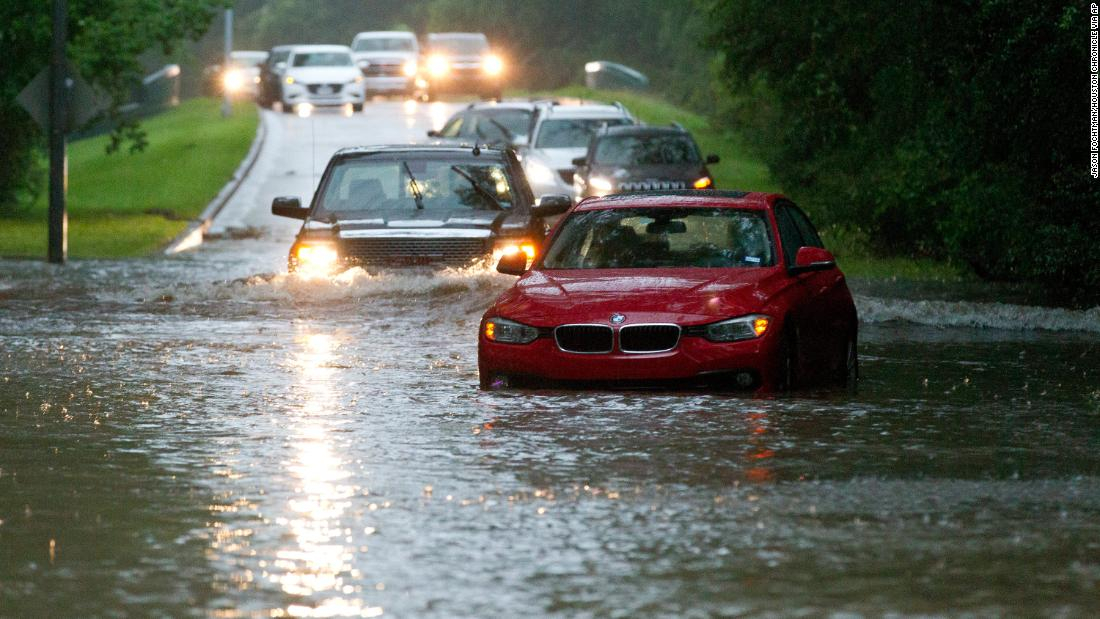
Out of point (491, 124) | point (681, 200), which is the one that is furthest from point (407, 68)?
point (681, 200)

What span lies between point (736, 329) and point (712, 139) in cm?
4335

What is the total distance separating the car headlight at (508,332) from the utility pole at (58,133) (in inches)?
548

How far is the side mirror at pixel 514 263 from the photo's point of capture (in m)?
13.7

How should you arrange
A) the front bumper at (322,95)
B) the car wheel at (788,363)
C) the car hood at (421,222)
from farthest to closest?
the front bumper at (322,95), the car hood at (421,222), the car wheel at (788,363)

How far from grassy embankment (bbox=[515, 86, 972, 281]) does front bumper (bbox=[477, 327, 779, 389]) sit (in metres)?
12.7

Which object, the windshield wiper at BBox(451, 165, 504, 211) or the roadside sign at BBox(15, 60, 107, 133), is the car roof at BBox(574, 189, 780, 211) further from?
the roadside sign at BBox(15, 60, 107, 133)

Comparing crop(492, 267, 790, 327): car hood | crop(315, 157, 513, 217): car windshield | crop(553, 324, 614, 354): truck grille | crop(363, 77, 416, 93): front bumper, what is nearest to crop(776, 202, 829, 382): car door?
crop(492, 267, 790, 327): car hood

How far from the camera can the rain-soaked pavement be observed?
7.35 m

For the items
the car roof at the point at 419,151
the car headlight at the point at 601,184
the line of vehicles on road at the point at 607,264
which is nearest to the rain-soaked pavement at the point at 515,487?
the line of vehicles on road at the point at 607,264

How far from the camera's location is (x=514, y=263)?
13.8 meters

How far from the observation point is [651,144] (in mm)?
32938

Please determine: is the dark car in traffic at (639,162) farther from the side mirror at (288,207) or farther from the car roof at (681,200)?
the car roof at (681,200)

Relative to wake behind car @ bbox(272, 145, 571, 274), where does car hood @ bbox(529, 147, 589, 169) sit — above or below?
below

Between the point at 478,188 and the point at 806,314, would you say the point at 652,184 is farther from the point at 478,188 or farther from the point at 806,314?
the point at 806,314
